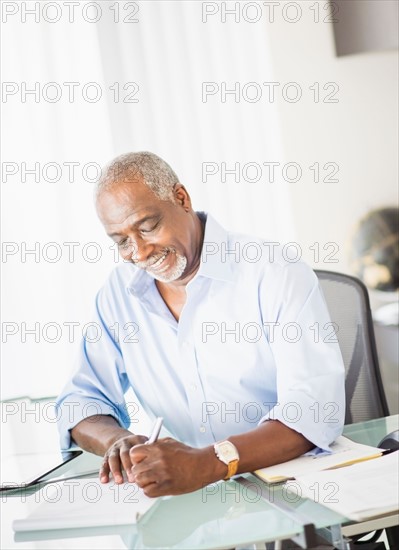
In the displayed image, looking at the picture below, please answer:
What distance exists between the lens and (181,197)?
1.90 meters

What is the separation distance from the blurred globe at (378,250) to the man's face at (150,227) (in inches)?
68.8

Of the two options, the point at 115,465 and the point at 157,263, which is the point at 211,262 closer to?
the point at 157,263

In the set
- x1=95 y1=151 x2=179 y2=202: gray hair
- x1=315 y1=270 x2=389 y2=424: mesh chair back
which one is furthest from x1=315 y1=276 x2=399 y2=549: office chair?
x1=95 y1=151 x2=179 y2=202: gray hair

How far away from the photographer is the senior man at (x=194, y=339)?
167cm

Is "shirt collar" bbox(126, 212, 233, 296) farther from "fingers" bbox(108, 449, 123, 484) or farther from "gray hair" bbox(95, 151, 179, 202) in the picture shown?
"fingers" bbox(108, 449, 123, 484)

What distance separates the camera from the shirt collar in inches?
74.2

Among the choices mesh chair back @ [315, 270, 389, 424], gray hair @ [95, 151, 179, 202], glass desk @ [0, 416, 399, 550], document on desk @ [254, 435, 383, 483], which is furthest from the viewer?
mesh chair back @ [315, 270, 389, 424]

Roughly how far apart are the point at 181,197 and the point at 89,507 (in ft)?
2.57

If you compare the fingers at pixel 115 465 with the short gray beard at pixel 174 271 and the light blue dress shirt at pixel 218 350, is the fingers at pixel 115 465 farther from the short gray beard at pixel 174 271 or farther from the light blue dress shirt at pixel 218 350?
the short gray beard at pixel 174 271

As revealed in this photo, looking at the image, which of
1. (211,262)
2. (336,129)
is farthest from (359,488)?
(336,129)

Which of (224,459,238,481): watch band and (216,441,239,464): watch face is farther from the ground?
(216,441,239,464): watch face

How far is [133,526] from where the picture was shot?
1.32 m

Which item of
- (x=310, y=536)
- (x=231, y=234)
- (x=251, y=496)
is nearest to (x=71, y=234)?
(x=231, y=234)

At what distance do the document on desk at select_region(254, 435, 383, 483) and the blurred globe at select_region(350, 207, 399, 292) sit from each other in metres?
1.96
